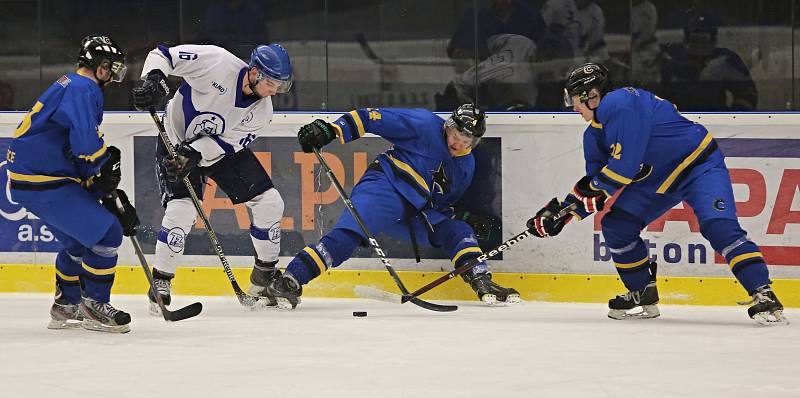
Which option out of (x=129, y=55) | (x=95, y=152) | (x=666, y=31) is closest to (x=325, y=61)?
(x=129, y=55)

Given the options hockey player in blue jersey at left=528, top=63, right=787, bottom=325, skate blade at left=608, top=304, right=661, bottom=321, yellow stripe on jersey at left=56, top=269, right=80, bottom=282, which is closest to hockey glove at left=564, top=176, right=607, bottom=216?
hockey player in blue jersey at left=528, top=63, right=787, bottom=325

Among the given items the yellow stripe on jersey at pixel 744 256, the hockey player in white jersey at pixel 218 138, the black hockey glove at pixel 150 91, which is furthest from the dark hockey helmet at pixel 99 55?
the yellow stripe on jersey at pixel 744 256

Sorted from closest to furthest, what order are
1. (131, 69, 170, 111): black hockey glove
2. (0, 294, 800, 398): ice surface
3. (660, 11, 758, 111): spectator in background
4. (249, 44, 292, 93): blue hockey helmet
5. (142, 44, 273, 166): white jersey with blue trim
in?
(0, 294, 800, 398): ice surface, (131, 69, 170, 111): black hockey glove, (249, 44, 292, 93): blue hockey helmet, (142, 44, 273, 166): white jersey with blue trim, (660, 11, 758, 111): spectator in background

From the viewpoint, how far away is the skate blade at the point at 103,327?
4665 mm

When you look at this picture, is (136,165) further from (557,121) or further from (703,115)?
(703,115)

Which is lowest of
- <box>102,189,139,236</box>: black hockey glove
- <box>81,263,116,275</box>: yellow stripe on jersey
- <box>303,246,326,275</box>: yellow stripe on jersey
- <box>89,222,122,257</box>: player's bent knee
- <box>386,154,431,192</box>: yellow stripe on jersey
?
<box>303,246,326,275</box>: yellow stripe on jersey

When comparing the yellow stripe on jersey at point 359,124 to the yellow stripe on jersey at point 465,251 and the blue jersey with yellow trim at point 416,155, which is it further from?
the yellow stripe on jersey at point 465,251

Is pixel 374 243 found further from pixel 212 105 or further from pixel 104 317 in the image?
pixel 104 317

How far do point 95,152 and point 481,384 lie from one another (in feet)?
5.18

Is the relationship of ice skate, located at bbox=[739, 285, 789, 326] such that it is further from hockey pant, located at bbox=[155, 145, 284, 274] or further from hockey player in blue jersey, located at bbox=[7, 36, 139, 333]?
hockey player in blue jersey, located at bbox=[7, 36, 139, 333]

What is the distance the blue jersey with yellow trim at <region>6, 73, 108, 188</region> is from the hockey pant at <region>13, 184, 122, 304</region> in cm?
6

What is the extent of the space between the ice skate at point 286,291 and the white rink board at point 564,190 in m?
0.50

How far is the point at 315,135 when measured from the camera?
17.1ft

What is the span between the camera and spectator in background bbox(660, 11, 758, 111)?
567 cm
